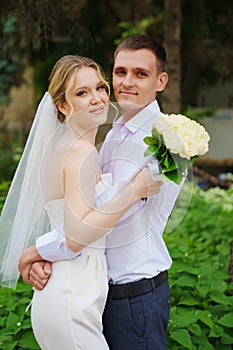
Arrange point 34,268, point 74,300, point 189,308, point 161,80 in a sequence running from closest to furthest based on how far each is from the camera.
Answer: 1. point 74,300
2. point 34,268
3. point 161,80
4. point 189,308

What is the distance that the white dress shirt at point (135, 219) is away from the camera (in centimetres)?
263

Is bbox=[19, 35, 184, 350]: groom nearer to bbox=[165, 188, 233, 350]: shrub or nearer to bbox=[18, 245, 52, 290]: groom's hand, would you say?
bbox=[18, 245, 52, 290]: groom's hand

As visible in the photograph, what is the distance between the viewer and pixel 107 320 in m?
2.73

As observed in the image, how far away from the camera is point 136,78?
111 inches

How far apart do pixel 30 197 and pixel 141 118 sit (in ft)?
1.95

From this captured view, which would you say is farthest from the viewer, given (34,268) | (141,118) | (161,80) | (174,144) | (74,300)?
(161,80)

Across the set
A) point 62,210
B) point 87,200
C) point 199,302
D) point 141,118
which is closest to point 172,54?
point 199,302

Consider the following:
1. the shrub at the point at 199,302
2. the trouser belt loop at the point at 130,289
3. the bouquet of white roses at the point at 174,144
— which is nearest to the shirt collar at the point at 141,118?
the bouquet of white roses at the point at 174,144

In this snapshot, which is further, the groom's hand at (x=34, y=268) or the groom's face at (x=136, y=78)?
the groom's face at (x=136, y=78)

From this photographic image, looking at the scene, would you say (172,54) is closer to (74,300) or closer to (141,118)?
(141,118)

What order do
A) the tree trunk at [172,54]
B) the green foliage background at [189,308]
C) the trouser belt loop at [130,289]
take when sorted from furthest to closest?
1. the tree trunk at [172,54]
2. the green foliage background at [189,308]
3. the trouser belt loop at [130,289]

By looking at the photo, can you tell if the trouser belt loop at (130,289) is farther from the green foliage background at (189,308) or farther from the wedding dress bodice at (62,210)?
the green foliage background at (189,308)

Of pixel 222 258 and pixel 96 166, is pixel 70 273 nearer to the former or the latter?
pixel 96 166

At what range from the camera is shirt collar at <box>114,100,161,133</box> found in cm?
274
